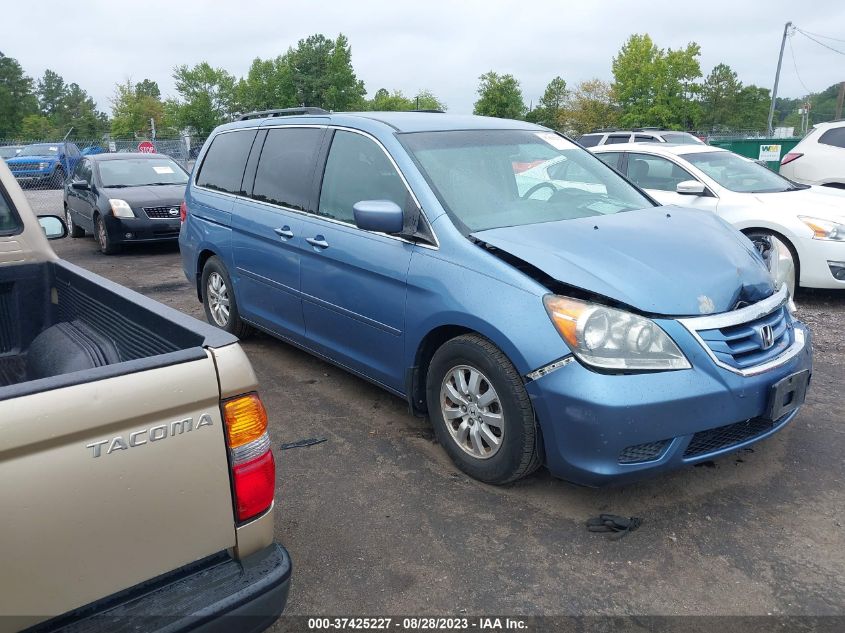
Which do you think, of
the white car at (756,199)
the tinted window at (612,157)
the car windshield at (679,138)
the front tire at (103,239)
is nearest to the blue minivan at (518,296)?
the white car at (756,199)

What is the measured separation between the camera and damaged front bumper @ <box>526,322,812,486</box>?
9.35 feet

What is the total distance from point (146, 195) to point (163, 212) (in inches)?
16.6

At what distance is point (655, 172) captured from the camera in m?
7.86

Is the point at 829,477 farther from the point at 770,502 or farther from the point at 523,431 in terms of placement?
the point at 523,431

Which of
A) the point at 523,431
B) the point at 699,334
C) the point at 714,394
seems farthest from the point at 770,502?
the point at 523,431

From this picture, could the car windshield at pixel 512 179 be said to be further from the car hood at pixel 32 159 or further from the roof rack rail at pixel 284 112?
the car hood at pixel 32 159

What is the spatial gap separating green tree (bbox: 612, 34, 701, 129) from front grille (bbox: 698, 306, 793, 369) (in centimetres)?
6212

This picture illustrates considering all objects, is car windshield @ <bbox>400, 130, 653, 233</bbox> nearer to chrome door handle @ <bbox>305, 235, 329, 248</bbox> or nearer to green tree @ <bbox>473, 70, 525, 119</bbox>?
chrome door handle @ <bbox>305, 235, 329, 248</bbox>

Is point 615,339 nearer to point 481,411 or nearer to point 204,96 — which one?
point 481,411

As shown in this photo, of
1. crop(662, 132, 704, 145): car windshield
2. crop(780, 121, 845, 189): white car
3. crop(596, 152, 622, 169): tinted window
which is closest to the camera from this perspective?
crop(596, 152, 622, 169): tinted window

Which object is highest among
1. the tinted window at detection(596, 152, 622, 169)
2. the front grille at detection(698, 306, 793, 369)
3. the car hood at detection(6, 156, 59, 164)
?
the tinted window at detection(596, 152, 622, 169)

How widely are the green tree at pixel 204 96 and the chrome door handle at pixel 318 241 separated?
70.5 m

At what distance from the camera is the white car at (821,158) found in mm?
10680

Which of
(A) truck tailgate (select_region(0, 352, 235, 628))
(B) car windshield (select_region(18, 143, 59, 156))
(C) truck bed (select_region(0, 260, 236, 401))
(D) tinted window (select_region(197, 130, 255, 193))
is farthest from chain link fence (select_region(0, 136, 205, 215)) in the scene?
(A) truck tailgate (select_region(0, 352, 235, 628))
